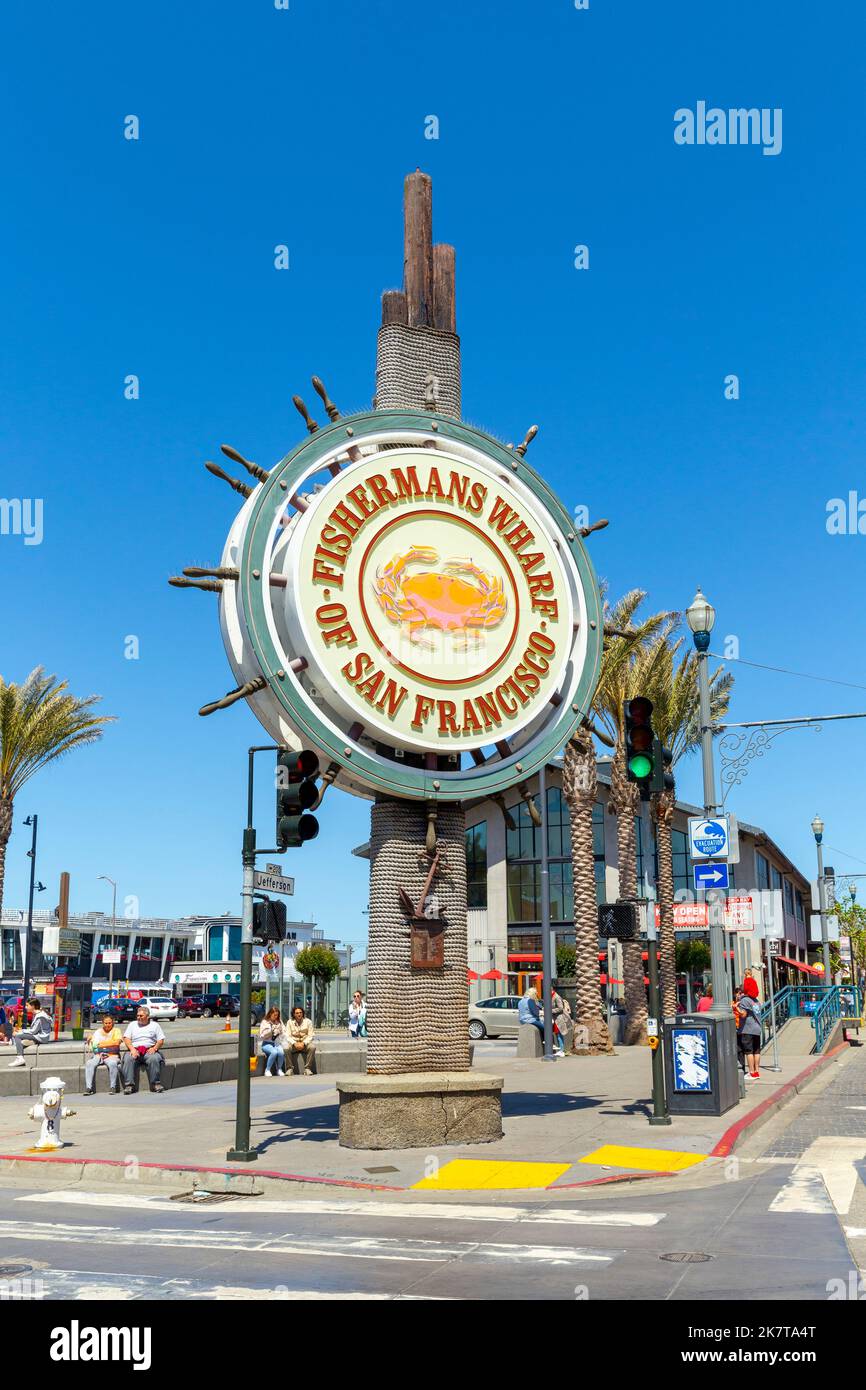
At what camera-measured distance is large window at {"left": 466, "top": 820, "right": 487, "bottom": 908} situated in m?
61.0

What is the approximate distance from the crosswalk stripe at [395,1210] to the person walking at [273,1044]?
46.5 feet

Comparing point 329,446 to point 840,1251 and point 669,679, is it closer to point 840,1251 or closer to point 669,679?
point 840,1251

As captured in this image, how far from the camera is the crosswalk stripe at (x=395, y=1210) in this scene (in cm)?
1141

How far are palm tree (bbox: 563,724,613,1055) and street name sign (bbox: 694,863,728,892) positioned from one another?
1054 cm

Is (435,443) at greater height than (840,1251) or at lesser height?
greater

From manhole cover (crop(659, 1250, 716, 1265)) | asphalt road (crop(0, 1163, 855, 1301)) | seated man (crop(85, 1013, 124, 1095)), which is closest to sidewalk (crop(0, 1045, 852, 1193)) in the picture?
seated man (crop(85, 1013, 124, 1095))

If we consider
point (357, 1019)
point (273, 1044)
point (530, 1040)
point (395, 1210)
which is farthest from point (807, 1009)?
point (395, 1210)

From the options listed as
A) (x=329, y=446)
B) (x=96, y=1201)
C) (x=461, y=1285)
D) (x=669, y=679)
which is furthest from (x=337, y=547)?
(x=669, y=679)

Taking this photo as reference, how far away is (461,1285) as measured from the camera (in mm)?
8656

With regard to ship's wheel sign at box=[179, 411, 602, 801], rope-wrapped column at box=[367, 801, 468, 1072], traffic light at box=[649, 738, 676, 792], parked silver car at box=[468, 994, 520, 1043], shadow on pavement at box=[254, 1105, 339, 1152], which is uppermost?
ship's wheel sign at box=[179, 411, 602, 801]

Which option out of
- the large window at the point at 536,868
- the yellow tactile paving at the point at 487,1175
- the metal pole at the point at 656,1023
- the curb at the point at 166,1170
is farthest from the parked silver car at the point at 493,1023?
the yellow tactile paving at the point at 487,1175

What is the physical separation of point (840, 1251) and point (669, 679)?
1097 inches

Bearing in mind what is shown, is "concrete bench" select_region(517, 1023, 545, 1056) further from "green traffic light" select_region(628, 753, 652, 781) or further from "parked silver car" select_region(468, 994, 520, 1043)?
"green traffic light" select_region(628, 753, 652, 781)

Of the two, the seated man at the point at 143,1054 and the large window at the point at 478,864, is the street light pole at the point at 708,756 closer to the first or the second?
the seated man at the point at 143,1054
